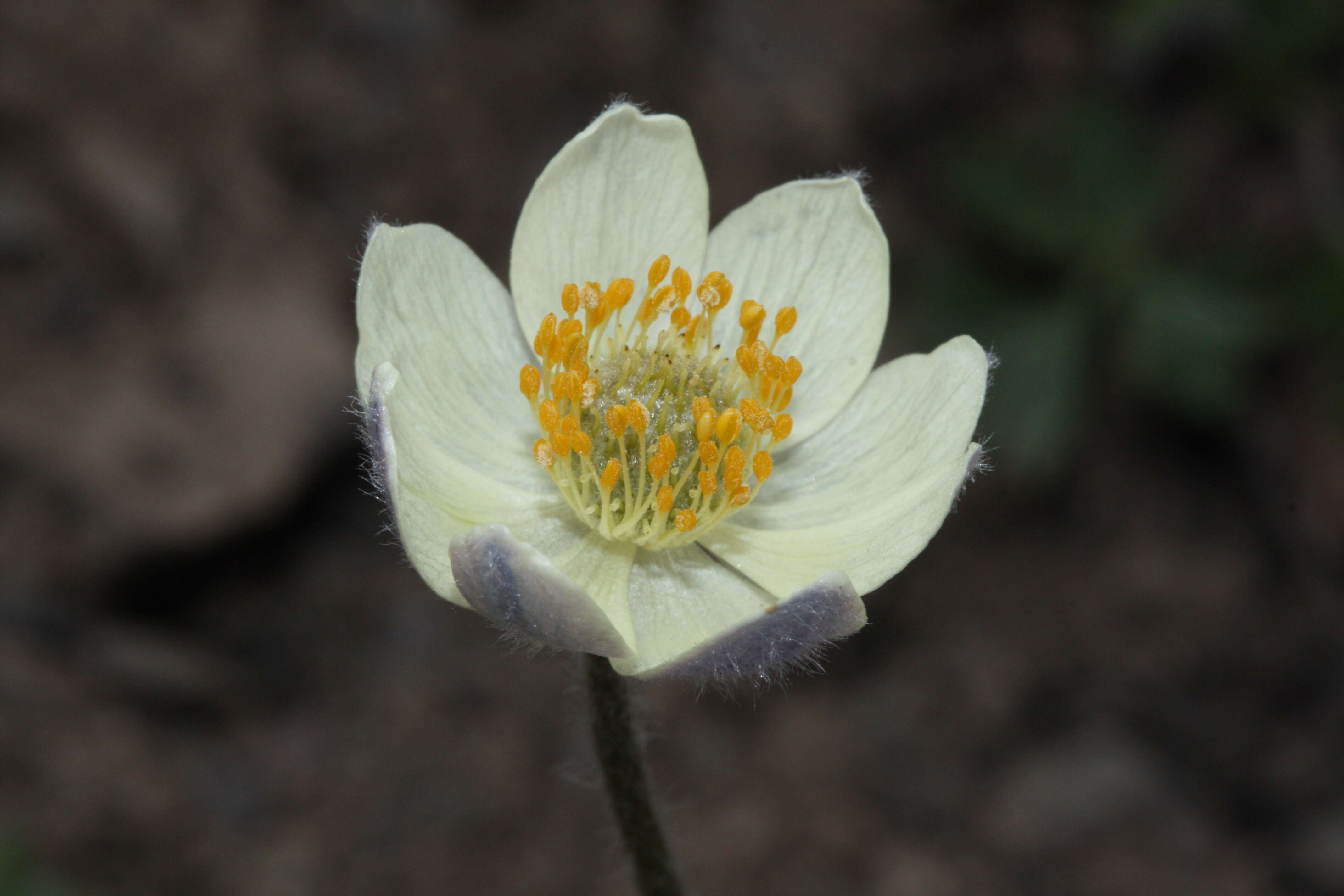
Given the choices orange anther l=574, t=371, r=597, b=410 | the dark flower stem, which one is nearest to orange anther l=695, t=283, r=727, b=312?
orange anther l=574, t=371, r=597, b=410

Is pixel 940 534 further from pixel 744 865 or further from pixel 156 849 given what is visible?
pixel 156 849

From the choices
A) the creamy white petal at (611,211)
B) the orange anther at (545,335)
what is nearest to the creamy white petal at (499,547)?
the orange anther at (545,335)

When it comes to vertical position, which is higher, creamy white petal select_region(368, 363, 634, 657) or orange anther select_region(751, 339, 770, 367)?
orange anther select_region(751, 339, 770, 367)

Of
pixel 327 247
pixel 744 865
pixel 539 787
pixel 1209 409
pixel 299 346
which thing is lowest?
pixel 744 865

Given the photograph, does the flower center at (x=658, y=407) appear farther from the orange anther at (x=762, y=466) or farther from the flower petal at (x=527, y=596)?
the flower petal at (x=527, y=596)

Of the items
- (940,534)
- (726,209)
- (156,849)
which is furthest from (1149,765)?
(156,849)

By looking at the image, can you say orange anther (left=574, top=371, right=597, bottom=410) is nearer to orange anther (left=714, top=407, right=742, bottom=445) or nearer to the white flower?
the white flower
